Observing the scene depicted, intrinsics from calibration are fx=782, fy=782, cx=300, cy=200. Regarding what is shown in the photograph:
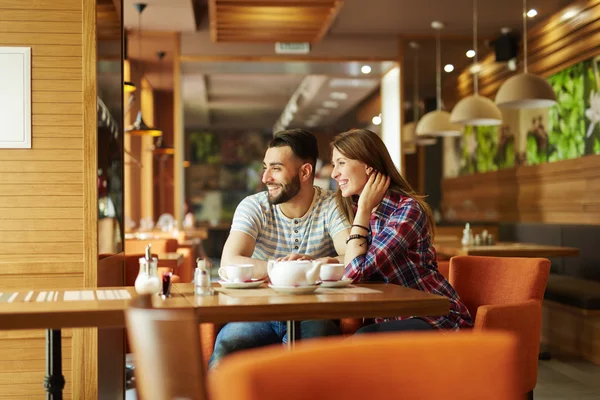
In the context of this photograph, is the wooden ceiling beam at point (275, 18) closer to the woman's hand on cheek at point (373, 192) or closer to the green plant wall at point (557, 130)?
the green plant wall at point (557, 130)

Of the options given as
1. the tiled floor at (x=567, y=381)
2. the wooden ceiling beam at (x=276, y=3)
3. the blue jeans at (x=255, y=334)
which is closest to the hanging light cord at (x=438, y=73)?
the wooden ceiling beam at (x=276, y=3)

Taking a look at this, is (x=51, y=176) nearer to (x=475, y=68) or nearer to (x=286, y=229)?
(x=286, y=229)

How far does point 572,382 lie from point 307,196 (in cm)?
263

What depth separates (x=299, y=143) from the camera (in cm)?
348

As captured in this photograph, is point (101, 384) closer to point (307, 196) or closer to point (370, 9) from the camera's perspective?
point (307, 196)

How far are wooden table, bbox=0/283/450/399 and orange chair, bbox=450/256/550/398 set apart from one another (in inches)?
20.5

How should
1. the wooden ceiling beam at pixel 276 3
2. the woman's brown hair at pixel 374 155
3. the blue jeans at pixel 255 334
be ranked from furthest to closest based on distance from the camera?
1. the wooden ceiling beam at pixel 276 3
2. the woman's brown hair at pixel 374 155
3. the blue jeans at pixel 255 334

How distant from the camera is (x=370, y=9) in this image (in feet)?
30.2

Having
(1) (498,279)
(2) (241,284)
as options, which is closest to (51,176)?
(2) (241,284)

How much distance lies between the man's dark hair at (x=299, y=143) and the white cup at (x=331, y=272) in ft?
3.07

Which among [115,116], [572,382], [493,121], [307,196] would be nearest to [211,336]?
[307,196]

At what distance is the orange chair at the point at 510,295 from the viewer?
2.88 meters

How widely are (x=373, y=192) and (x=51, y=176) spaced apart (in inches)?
71.3

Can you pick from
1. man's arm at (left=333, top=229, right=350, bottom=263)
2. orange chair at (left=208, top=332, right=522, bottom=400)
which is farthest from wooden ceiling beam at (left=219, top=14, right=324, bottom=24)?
orange chair at (left=208, top=332, right=522, bottom=400)
